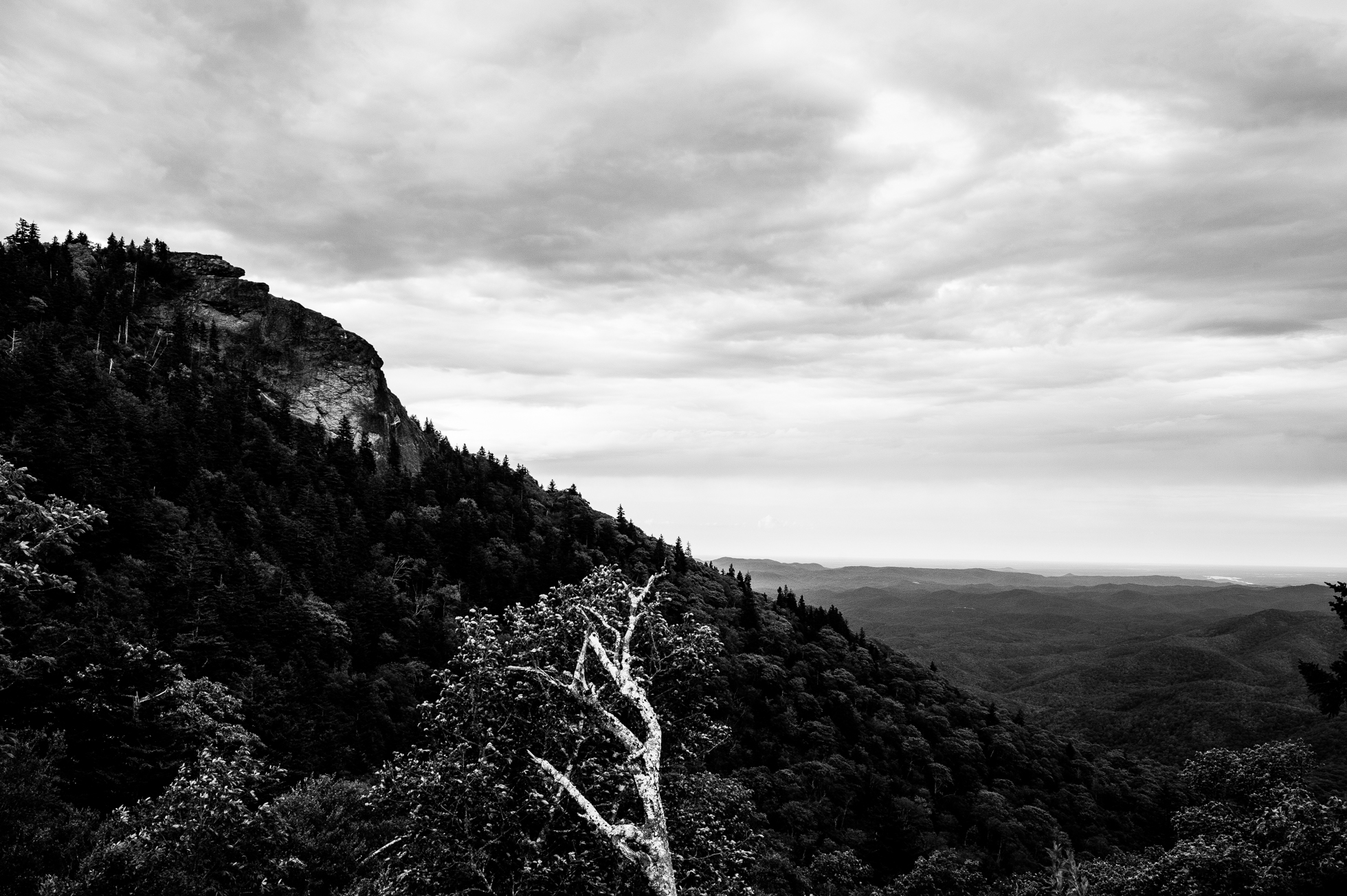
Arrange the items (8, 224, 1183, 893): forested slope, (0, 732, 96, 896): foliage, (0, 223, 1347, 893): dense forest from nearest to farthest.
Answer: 1. (0, 223, 1347, 893): dense forest
2. (0, 732, 96, 896): foliage
3. (8, 224, 1183, 893): forested slope

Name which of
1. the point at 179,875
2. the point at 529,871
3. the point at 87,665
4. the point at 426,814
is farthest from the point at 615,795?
the point at 87,665

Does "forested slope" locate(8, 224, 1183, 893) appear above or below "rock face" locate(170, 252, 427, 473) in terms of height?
below

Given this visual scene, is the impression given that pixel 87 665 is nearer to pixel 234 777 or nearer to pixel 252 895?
pixel 234 777

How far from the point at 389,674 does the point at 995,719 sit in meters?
120

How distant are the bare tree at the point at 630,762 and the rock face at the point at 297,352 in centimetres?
16435

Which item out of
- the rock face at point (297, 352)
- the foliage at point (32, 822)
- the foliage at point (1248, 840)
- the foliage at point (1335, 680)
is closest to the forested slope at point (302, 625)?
the foliage at point (32, 822)

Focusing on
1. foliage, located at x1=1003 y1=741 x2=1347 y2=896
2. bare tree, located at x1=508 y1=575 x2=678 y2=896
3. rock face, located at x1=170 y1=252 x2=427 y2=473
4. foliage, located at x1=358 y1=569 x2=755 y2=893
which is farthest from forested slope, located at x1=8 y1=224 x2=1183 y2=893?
foliage, located at x1=1003 y1=741 x2=1347 y2=896

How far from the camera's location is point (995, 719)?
135125 mm

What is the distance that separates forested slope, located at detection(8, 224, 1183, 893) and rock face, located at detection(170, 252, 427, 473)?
4.85ft

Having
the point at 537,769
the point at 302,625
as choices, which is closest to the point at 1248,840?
the point at 537,769

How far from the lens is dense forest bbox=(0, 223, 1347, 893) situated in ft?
60.8

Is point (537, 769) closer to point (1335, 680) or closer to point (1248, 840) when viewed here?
point (1248, 840)

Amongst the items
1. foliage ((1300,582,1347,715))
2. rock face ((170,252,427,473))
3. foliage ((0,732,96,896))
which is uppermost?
rock face ((170,252,427,473))

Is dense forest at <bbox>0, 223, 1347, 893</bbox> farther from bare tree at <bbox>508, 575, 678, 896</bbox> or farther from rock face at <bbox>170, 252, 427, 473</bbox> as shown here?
rock face at <bbox>170, 252, 427, 473</bbox>
